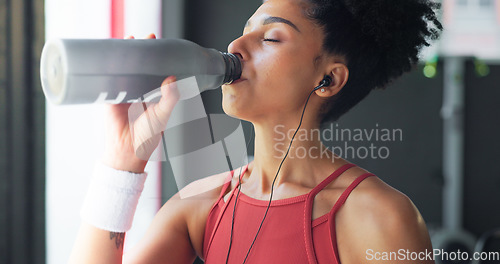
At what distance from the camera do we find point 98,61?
0.53 m

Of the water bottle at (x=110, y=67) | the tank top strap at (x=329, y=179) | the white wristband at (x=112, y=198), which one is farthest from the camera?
the tank top strap at (x=329, y=179)

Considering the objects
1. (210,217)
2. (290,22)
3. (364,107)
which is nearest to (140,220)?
(210,217)

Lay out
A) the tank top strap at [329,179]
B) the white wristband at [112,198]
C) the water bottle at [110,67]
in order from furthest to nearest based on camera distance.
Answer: the tank top strap at [329,179] → the white wristband at [112,198] → the water bottle at [110,67]

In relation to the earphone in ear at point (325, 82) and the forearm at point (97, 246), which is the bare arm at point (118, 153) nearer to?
the forearm at point (97, 246)

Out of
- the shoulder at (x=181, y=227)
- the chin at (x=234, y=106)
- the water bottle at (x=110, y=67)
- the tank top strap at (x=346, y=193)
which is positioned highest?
the water bottle at (x=110, y=67)

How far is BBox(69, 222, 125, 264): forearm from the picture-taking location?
2.44ft

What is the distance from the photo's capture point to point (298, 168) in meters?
0.89

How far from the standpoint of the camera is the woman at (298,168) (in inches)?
29.3

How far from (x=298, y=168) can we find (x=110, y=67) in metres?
0.44

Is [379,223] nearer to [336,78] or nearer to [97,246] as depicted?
[336,78]

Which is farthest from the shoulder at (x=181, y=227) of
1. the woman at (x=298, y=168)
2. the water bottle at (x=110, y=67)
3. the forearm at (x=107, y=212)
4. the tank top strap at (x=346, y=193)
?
the water bottle at (x=110, y=67)

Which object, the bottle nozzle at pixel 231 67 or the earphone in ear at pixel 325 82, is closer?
the bottle nozzle at pixel 231 67

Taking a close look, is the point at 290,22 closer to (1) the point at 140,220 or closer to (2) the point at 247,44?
(2) the point at 247,44

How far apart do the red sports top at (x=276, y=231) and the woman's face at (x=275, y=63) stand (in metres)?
0.15
